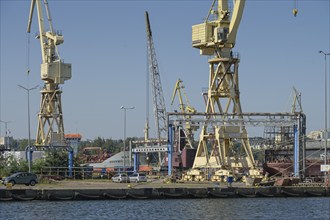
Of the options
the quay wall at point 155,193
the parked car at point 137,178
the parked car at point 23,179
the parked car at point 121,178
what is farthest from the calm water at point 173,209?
the parked car at point 137,178

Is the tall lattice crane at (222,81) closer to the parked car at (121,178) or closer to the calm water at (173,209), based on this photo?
the parked car at (121,178)

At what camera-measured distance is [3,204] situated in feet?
221

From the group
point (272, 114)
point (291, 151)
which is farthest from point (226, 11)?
point (291, 151)

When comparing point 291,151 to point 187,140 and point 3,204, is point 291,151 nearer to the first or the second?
point 187,140

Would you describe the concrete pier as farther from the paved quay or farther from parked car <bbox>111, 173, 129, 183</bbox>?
parked car <bbox>111, 173, 129, 183</bbox>

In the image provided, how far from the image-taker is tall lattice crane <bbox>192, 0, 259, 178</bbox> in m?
102


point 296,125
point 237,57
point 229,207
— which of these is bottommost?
point 229,207

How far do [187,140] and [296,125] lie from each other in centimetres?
5891

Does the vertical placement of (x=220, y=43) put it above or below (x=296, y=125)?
above

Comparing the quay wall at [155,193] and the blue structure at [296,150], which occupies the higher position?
the blue structure at [296,150]

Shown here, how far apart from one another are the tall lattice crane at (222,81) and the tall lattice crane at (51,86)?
33072 mm

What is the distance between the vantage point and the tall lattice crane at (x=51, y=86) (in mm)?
128875

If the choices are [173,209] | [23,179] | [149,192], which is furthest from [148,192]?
[23,179]

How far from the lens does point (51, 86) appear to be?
131m
